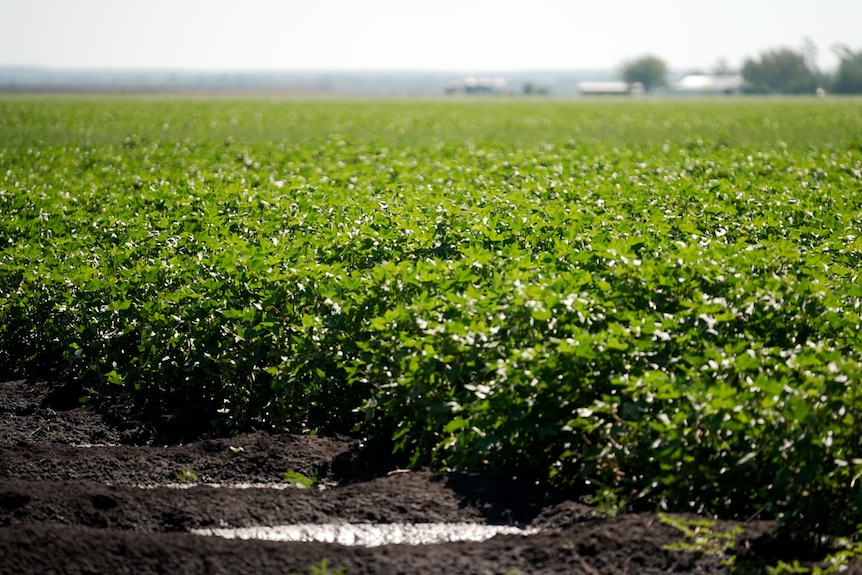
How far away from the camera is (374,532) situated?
484cm

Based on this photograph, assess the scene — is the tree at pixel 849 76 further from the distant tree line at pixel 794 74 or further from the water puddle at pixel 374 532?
the water puddle at pixel 374 532

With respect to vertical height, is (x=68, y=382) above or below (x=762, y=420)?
below

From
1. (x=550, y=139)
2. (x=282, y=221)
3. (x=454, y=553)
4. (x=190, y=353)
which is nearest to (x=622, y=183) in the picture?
(x=282, y=221)

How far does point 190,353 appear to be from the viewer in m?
6.78

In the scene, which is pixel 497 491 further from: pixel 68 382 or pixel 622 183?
pixel 622 183

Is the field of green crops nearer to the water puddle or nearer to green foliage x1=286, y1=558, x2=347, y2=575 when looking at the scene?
the water puddle

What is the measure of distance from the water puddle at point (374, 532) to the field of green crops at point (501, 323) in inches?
16.0

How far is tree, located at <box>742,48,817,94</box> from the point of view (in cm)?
16850

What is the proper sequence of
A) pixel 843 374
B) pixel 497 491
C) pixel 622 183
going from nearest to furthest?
pixel 843 374
pixel 497 491
pixel 622 183

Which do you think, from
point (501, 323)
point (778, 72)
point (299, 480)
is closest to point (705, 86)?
point (778, 72)

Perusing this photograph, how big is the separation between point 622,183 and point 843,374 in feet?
24.2

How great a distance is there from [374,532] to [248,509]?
0.66 meters

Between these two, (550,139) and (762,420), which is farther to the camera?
(550,139)

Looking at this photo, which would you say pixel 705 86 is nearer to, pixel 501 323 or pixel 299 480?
pixel 501 323
